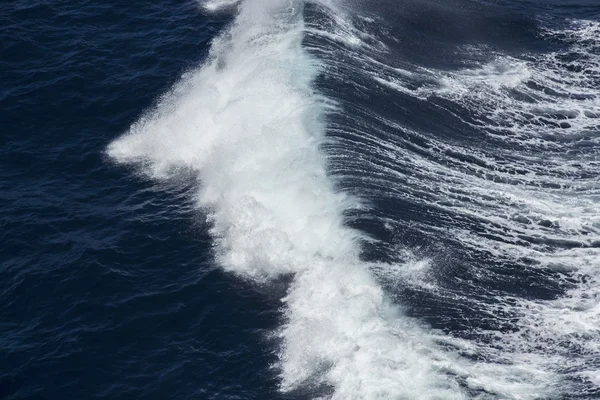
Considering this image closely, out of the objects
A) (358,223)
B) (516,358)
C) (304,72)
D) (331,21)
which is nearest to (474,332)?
(516,358)

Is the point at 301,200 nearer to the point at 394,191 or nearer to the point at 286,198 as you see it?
the point at 286,198

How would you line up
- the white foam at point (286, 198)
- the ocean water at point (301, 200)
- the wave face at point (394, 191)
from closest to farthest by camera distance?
1. the white foam at point (286, 198)
2. the wave face at point (394, 191)
3. the ocean water at point (301, 200)

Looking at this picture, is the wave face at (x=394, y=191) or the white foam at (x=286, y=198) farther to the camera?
the wave face at (x=394, y=191)

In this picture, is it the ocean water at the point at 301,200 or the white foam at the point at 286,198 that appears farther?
the ocean water at the point at 301,200

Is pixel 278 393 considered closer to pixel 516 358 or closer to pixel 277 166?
pixel 516 358

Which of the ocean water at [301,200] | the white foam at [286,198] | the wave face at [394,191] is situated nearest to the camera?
the white foam at [286,198]
